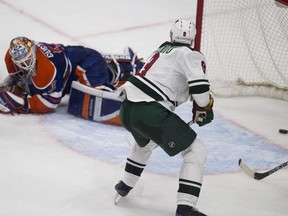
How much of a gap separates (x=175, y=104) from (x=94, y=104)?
3.10ft

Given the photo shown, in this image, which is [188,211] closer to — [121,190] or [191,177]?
[191,177]

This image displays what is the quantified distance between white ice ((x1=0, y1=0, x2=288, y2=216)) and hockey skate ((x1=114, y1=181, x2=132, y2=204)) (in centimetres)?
3

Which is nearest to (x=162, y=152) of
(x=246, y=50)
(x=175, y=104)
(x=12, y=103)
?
(x=175, y=104)

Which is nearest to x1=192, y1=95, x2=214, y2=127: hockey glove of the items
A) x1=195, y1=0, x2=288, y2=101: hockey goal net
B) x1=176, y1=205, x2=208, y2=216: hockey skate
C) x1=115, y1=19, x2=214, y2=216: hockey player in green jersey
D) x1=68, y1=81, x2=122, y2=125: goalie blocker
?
x1=115, y1=19, x2=214, y2=216: hockey player in green jersey

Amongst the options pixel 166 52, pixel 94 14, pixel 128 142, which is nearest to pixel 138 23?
pixel 94 14

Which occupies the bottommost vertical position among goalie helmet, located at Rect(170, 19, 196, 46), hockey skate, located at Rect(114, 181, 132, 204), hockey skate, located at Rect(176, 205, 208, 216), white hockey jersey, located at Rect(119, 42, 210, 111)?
hockey skate, located at Rect(114, 181, 132, 204)

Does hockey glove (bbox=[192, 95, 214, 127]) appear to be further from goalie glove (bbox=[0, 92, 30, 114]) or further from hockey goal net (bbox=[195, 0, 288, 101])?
hockey goal net (bbox=[195, 0, 288, 101])

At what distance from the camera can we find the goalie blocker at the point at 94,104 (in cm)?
313

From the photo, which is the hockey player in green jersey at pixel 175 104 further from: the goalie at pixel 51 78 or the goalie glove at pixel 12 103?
the goalie glove at pixel 12 103

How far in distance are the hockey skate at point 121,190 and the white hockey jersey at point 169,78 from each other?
346 millimetres

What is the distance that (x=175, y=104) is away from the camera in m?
2.28

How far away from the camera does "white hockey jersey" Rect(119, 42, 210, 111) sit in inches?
85.3

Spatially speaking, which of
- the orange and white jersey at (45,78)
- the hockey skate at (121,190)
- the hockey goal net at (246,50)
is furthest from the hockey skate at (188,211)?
the hockey goal net at (246,50)

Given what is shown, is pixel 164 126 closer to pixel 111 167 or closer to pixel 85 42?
pixel 111 167
